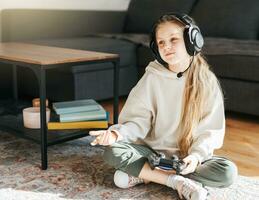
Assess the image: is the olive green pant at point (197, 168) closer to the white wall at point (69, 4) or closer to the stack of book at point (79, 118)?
the stack of book at point (79, 118)

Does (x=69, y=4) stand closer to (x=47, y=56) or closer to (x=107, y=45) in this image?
(x=107, y=45)

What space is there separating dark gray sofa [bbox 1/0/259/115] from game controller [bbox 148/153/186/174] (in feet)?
3.17

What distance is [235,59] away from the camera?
6.78 feet

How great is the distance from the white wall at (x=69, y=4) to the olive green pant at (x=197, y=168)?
171 centimetres

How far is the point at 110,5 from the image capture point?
10.7 feet

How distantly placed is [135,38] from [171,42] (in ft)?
4.57

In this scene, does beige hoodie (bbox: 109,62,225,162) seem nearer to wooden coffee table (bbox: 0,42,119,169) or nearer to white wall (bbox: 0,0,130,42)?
wooden coffee table (bbox: 0,42,119,169)

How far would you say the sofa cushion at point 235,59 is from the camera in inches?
79.2

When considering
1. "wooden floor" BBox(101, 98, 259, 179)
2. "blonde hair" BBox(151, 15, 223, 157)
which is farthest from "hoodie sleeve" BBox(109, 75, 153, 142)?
"wooden floor" BBox(101, 98, 259, 179)

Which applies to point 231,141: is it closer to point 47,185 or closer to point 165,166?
point 165,166

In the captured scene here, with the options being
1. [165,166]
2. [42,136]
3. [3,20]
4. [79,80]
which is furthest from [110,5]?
[165,166]

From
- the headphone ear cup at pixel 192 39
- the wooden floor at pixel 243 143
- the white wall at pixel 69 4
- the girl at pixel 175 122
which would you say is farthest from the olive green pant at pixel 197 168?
the white wall at pixel 69 4

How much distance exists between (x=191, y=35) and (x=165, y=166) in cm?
38

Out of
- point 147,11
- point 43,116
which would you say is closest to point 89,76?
point 43,116
